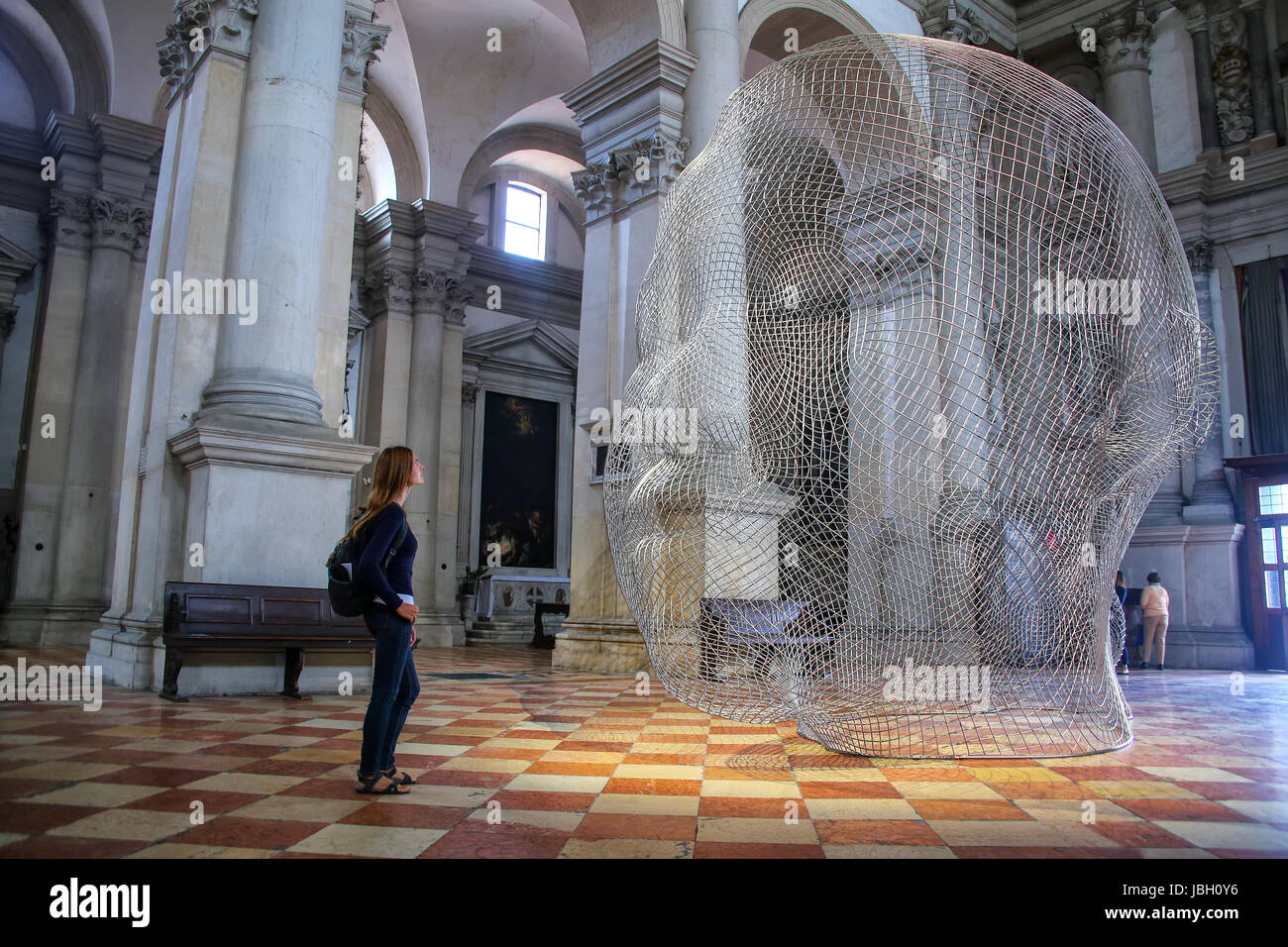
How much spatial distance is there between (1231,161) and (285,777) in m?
17.1

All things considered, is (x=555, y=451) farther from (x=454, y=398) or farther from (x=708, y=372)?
(x=708, y=372)

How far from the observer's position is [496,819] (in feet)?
10.1

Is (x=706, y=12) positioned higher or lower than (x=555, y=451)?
higher

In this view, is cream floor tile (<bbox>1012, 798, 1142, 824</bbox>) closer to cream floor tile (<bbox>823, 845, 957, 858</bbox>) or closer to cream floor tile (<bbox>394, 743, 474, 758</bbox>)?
cream floor tile (<bbox>823, 845, 957, 858</bbox>)

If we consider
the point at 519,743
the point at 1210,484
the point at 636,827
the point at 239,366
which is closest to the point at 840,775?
the point at 636,827

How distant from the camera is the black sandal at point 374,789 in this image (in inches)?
135

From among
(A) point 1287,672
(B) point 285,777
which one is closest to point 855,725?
(B) point 285,777

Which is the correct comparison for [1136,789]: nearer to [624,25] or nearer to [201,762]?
[201,762]

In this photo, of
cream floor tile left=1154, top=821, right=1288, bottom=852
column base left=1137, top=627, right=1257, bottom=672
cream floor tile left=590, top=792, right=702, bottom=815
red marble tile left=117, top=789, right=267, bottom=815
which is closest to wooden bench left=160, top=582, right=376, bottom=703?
red marble tile left=117, top=789, right=267, bottom=815

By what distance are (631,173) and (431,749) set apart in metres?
7.97

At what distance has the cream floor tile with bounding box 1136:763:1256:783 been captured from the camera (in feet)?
13.3

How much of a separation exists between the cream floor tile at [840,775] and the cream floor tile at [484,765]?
126 centimetres

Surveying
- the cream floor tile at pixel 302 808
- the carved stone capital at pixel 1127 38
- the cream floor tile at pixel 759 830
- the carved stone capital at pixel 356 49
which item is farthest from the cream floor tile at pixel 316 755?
the carved stone capital at pixel 1127 38

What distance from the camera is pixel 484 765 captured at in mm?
4156
